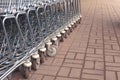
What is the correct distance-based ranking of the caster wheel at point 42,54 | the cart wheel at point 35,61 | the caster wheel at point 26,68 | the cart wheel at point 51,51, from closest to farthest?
the caster wheel at point 26,68
the cart wheel at point 35,61
the caster wheel at point 42,54
the cart wheel at point 51,51

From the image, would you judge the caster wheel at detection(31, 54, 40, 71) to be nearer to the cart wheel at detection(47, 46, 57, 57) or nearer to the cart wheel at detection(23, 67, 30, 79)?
the cart wheel at detection(23, 67, 30, 79)

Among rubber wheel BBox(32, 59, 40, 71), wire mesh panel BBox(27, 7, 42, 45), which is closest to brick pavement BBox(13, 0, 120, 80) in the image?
rubber wheel BBox(32, 59, 40, 71)

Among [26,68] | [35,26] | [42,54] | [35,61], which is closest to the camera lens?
[26,68]

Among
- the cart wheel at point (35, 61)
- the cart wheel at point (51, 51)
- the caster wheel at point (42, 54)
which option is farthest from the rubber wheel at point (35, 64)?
the cart wheel at point (51, 51)

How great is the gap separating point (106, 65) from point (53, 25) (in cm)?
105

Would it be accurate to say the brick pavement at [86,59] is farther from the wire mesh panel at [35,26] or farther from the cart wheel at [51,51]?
the wire mesh panel at [35,26]

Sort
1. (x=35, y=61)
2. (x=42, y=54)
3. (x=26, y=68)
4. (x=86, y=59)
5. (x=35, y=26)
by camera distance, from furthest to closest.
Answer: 1. (x=35, y=26)
2. (x=86, y=59)
3. (x=42, y=54)
4. (x=35, y=61)
5. (x=26, y=68)

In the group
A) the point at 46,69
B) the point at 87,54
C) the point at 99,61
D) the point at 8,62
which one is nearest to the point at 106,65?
the point at 99,61

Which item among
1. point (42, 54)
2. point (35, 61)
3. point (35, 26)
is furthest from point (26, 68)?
point (35, 26)

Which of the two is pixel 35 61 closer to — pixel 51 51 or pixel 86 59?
pixel 51 51

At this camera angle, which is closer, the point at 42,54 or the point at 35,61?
the point at 35,61

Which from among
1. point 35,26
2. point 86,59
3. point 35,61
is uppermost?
point 35,26

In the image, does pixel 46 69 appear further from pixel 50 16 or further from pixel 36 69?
pixel 50 16

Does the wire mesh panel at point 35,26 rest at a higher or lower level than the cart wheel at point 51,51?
higher
